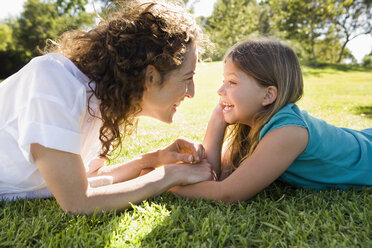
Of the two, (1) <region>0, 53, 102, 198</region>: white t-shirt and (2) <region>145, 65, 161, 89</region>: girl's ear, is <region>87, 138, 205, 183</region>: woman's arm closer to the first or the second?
(1) <region>0, 53, 102, 198</region>: white t-shirt

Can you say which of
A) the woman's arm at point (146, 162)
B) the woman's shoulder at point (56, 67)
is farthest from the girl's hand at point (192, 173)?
the woman's shoulder at point (56, 67)

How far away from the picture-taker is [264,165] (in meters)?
2.45

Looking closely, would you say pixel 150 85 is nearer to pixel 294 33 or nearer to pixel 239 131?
pixel 239 131

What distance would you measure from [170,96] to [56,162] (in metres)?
0.97

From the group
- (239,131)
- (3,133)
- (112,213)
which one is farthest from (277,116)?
(3,133)

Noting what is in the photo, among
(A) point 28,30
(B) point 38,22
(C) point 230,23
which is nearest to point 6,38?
(A) point 28,30

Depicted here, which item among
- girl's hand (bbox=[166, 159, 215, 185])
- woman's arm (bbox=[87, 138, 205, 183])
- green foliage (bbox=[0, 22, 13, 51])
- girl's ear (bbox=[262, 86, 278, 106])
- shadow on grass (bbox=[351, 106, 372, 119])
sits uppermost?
girl's ear (bbox=[262, 86, 278, 106])

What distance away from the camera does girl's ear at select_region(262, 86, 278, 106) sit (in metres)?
2.82

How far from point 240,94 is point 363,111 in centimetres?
671

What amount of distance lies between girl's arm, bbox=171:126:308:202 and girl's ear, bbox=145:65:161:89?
2.93 feet

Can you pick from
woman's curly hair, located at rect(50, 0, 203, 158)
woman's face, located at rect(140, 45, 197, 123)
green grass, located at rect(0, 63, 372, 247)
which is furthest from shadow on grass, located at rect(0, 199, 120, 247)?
woman's face, located at rect(140, 45, 197, 123)

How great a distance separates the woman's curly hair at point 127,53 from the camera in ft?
7.63

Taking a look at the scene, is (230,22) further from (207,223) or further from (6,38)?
(207,223)

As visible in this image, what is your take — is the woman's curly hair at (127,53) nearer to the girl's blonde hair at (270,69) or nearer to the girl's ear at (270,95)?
the girl's blonde hair at (270,69)
